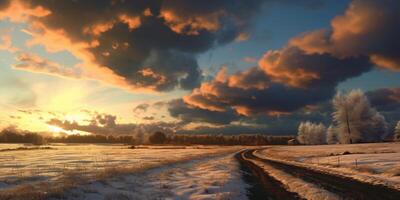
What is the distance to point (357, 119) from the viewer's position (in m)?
102

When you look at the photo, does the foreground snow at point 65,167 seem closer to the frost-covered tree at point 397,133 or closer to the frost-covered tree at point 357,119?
the frost-covered tree at point 357,119

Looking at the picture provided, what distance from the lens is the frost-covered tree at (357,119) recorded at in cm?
10225

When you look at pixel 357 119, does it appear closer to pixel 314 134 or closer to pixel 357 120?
pixel 357 120

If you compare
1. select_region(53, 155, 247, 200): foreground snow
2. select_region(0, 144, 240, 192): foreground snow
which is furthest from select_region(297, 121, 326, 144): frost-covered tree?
select_region(53, 155, 247, 200): foreground snow

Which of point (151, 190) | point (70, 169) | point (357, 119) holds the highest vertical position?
point (357, 119)

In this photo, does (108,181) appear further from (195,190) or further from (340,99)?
(340,99)

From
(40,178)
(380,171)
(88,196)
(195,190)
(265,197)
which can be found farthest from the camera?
(380,171)

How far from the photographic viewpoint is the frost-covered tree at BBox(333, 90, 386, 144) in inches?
4026

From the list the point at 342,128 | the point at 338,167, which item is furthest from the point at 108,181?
the point at 342,128

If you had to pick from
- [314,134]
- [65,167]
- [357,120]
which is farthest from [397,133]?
[65,167]

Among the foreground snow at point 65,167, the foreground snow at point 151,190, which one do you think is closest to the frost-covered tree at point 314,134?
the foreground snow at point 65,167

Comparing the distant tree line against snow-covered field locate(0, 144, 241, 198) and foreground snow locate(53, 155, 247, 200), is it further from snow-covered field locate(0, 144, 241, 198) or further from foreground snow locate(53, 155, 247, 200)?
foreground snow locate(53, 155, 247, 200)

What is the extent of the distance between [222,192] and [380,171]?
18489 millimetres

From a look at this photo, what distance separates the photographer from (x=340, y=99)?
108 metres
